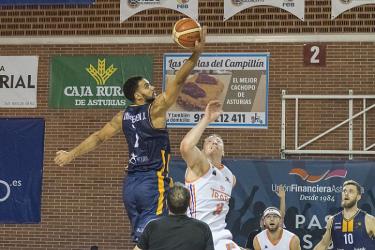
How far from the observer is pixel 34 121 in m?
15.3

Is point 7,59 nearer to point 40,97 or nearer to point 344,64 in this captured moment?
point 40,97

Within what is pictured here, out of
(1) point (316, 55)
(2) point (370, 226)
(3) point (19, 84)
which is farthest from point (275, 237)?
(3) point (19, 84)

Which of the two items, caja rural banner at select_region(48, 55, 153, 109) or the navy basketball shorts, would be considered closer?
the navy basketball shorts

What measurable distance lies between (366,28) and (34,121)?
22.9ft

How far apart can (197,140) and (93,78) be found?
9049 millimetres

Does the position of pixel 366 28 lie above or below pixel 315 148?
above

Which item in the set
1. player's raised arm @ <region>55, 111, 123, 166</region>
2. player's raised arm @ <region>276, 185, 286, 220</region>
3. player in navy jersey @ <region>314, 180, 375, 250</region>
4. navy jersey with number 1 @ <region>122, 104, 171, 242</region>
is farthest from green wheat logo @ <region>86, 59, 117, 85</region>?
navy jersey with number 1 @ <region>122, 104, 171, 242</region>

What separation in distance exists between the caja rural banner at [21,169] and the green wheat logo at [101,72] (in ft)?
4.78

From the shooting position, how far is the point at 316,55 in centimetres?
1452

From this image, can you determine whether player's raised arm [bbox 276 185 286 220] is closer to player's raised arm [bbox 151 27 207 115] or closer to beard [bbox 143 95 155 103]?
beard [bbox 143 95 155 103]

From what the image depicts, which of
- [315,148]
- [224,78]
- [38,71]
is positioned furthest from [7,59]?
[315,148]

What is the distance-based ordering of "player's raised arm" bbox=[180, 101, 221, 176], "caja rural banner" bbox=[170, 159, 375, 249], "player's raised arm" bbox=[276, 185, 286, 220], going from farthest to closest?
1. "caja rural banner" bbox=[170, 159, 375, 249]
2. "player's raised arm" bbox=[276, 185, 286, 220]
3. "player's raised arm" bbox=[180, 101, 221, 176]

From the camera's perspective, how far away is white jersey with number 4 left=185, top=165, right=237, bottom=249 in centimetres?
688

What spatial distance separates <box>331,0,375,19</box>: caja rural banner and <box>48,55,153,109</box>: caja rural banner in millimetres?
3816
